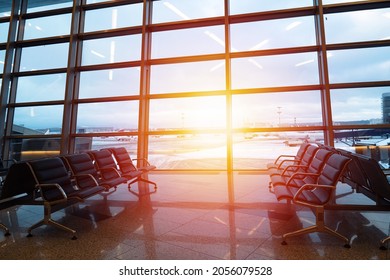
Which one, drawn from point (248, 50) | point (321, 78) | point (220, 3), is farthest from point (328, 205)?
point (220, 3)

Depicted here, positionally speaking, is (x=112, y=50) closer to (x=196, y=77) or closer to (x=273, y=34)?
(x=196, y=77)

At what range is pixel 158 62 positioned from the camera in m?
5.40

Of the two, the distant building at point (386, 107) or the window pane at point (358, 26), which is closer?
the distant building at point (386, 107)

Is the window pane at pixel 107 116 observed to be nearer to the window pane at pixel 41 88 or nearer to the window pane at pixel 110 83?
the window pane at pixel 110 83

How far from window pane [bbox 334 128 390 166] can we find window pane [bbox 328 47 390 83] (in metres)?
1.06

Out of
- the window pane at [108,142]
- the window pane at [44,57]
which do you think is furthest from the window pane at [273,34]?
the window pane at [44,57]

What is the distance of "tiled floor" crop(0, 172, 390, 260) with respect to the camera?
6.00ft

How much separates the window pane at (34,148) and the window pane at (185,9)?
13.0 ft

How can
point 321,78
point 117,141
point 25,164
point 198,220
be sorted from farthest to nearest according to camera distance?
point 117,141
point 321,78
point 198,220
point 25,164

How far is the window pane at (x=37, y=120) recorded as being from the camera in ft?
18.2

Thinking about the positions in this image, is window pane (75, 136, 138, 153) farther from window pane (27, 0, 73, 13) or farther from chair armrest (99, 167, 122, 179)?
window pane (27, 0, 73, 13)

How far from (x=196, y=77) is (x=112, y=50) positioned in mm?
2273

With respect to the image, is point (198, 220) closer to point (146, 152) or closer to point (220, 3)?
point (146, 152)

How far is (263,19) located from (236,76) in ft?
4.86
